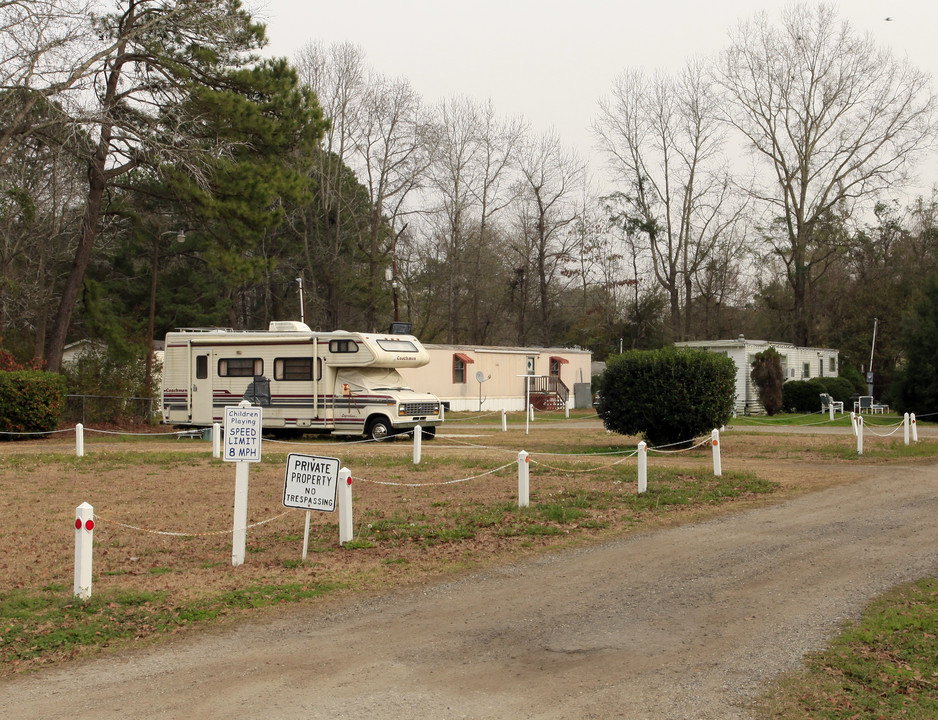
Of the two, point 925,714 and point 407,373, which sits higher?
point 407,373

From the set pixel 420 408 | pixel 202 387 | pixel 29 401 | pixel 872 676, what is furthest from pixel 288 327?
pixel 872 676

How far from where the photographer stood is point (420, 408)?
905 inches

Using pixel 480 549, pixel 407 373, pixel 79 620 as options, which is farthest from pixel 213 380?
pixel 79 620

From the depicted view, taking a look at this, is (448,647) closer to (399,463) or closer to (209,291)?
(399,463)

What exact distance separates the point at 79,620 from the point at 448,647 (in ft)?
9.51

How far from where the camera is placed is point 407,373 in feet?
117

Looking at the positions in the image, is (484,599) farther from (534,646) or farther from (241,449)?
(241,449)

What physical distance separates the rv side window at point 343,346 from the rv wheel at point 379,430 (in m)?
1.85

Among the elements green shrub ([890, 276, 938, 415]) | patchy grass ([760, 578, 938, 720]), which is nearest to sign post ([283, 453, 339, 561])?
patchy grass ([760, 578, 938, 720])

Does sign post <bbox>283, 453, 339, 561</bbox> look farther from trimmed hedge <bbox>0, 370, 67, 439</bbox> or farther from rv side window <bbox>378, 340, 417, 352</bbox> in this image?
trimmed hedge <bbox>0, 370, 67, 439</bbox>

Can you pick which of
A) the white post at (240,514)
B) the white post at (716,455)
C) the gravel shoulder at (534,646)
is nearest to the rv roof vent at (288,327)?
the white post at (716,455)

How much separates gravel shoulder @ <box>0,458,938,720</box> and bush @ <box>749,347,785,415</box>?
94.2ft

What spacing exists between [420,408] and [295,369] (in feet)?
10.7

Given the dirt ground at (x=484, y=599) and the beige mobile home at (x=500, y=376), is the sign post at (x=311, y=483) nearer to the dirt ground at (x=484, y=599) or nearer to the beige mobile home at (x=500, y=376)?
the dirt ground at (x=484, y=599)
